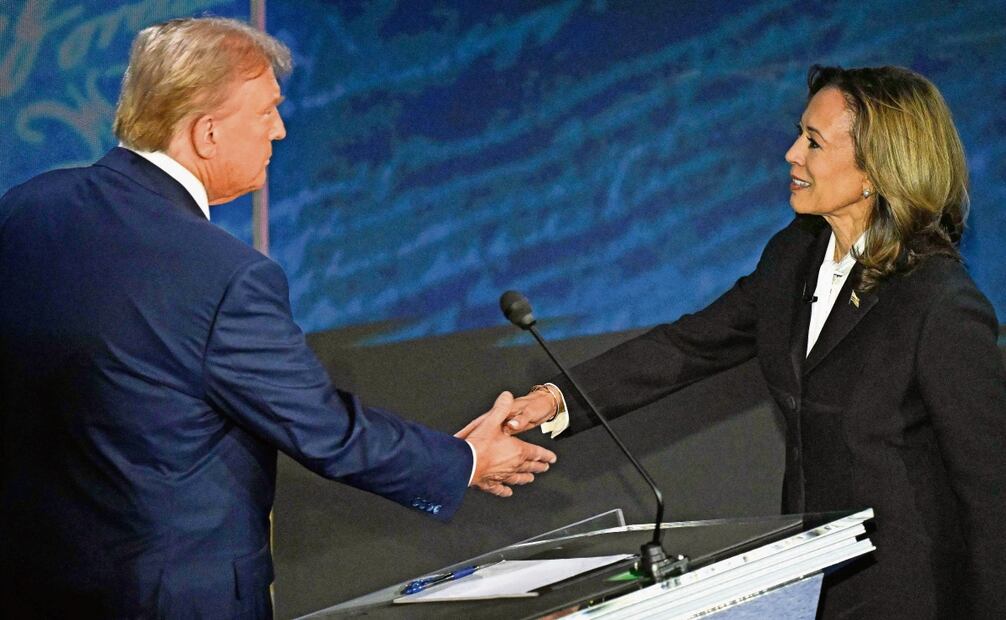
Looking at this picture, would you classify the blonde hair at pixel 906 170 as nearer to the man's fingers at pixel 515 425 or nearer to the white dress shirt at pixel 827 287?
the white dress shirt at pixel 827 287

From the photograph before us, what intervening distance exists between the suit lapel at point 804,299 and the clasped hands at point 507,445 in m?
0.52

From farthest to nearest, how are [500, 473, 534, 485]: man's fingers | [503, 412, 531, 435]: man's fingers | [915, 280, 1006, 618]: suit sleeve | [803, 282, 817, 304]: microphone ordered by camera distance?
1. [503, 412, 531, 435]: man's fingers
2. [803, 282, 817, 304]: microphone
3. [500, 473, 534, 485]: man's fingers
4. [915, 280, 1006, 618]: suit sleeve

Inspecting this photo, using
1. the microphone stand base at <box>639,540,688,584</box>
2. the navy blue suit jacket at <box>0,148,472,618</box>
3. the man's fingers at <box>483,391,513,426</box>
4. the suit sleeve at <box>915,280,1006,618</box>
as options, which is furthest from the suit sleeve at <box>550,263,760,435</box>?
the microphone stand base at <box>639,540,688,584</box>

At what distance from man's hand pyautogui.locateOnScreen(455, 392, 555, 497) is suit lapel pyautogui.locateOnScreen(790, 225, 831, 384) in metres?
0.52

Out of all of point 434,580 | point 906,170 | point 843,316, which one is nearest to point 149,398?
point 434,580

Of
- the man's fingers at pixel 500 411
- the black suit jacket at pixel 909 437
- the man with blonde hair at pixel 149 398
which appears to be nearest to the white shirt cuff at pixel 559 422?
the man's fingers at pixel 500 411

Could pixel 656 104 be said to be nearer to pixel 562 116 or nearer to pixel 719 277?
pixel 562 116

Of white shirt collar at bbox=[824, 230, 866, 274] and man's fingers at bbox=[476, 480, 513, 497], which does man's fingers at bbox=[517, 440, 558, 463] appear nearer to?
man's fingers at bbox=[476, 480, 513, 497]

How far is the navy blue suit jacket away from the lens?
1.69 meters

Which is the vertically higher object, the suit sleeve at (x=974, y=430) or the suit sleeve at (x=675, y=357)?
the suit sleeve at (x=675, y=357)

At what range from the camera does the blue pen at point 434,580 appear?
5.85ft

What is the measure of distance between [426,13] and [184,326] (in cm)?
163

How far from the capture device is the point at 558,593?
1.50 metres

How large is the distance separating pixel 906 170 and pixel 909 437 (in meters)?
0.52
